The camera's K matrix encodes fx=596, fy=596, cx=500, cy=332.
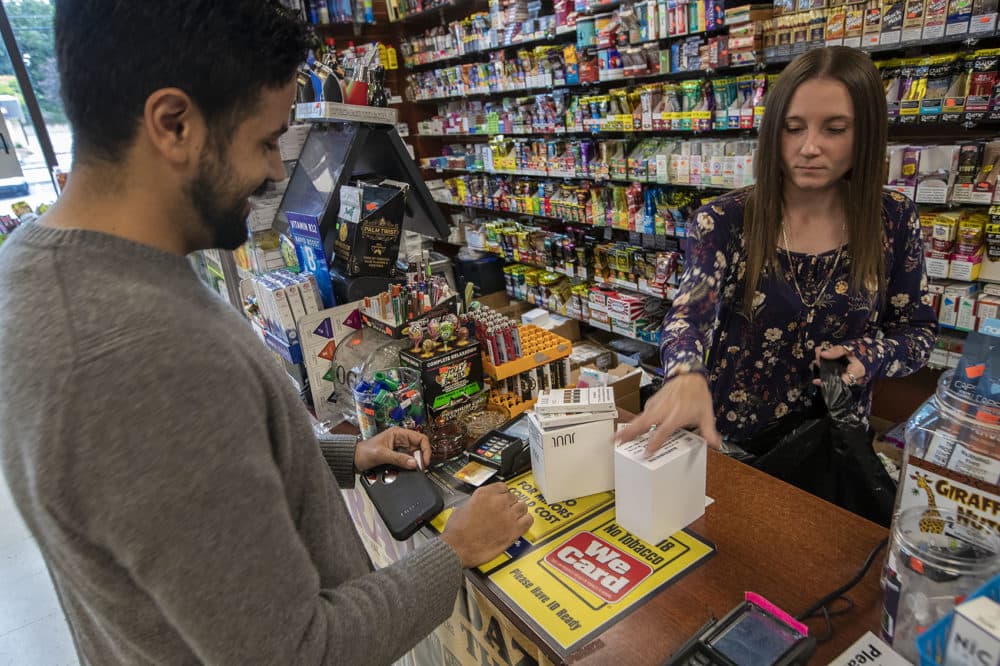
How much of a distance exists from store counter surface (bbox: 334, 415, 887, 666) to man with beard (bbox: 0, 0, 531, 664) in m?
0.44

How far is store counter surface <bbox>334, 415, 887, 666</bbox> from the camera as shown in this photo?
96 centimetres

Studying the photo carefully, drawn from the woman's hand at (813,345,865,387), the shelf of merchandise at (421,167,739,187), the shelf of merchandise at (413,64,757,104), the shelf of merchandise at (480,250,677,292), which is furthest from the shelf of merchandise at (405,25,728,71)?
the woman's hand at (813,345,865,387)

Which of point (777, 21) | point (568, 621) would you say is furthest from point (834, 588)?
point (777, 21)

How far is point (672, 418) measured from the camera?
1.14m

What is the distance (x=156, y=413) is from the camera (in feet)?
1.93

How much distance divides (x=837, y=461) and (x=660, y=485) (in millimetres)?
583

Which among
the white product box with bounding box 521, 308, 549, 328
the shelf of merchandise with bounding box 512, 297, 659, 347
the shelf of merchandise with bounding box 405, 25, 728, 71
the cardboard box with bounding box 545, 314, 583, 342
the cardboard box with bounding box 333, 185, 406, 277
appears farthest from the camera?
the white product box with bounding box 521, 308, 549, 328

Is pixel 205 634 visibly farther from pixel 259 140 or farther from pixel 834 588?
pixel 834 588

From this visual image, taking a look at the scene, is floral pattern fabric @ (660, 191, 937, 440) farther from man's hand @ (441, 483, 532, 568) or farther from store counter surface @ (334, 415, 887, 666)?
man's hand @ (441, 483, 532, 568)

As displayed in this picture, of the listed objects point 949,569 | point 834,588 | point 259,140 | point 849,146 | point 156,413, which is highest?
point 259,140

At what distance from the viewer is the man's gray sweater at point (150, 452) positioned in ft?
1.90

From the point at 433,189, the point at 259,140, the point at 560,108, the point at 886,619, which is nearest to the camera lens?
the point at 259,140

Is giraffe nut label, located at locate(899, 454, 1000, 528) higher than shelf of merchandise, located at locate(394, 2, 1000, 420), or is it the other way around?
shelf of merchandise, located at locate(394, 2, 1000, 420)

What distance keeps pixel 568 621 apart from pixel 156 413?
29.5 inches
